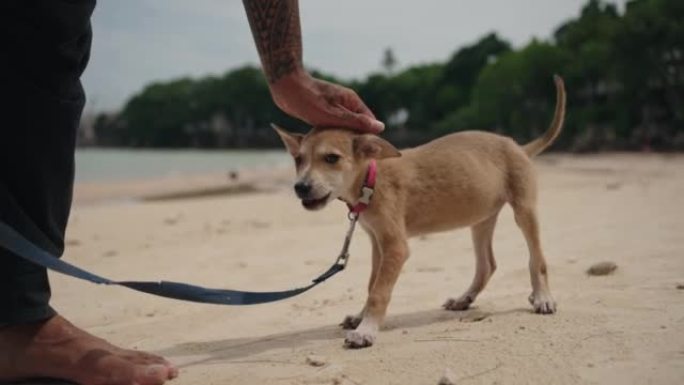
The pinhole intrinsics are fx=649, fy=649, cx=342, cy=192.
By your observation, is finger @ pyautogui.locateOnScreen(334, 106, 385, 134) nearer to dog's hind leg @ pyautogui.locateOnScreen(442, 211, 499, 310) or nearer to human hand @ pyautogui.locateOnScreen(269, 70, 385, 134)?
human hand @ pyautogui.locateOnScreen(269, 70, 385, 134)

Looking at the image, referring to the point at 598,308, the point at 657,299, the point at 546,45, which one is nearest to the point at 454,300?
the point at 598,308

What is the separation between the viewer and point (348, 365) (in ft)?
11.0

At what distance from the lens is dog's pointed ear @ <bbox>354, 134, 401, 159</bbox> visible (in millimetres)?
4195

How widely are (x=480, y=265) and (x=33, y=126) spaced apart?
3284 millimetres

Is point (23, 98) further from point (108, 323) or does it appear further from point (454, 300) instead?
point (454, 300)

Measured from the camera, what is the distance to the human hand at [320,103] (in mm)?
3619

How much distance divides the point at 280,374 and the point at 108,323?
214 centimetres

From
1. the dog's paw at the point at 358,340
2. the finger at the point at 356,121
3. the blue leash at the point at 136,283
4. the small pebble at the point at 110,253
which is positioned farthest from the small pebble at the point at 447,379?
the small pebble at the point at 110,253

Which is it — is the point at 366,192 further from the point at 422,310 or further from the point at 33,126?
the point at 33,126

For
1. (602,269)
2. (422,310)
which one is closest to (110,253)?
(422,310)

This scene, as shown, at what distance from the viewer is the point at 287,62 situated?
11.7ft

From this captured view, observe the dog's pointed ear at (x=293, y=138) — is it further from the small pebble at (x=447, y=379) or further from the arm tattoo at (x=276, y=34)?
the small pebble at (x=447, y=379)

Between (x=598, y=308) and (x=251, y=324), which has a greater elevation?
(x=598, y=308)

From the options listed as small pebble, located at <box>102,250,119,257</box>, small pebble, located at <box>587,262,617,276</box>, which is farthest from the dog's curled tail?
small pebble, located at <box>102,250,119,257</box>
